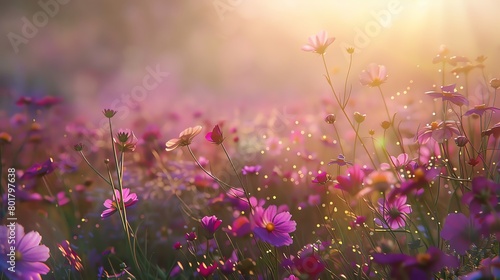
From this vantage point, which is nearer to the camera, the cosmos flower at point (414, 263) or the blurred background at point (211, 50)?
the cosmos flower at point (414, 263)

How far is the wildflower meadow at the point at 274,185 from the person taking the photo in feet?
2.93

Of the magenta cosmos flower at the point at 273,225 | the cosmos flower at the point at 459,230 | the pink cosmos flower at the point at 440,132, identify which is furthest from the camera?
the pink cosmos flower at the point at 440,132

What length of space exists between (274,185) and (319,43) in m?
0.74

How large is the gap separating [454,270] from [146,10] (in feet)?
20.0

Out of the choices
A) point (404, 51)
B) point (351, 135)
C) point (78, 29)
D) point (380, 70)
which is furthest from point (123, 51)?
point (380, 70)

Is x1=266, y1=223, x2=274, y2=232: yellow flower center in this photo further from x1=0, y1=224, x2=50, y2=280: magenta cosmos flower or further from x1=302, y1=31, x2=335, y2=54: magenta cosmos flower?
x1=302, y1=31, x2=335, y2=54: magenta cosmos flower

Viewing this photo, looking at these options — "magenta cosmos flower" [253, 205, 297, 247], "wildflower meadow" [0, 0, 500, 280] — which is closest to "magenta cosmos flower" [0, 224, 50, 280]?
"wildflower meadow" [0, 0, 500, 280]

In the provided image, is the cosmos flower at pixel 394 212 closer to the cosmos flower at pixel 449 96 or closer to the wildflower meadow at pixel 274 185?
the wildflower meadow at pixel 274 185

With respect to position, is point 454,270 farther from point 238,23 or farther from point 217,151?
point 238,23

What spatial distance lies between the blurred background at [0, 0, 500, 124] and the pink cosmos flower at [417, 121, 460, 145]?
0.76m

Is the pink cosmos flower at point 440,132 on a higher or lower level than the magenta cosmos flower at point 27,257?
higher

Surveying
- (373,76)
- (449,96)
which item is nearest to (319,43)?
(373,76)

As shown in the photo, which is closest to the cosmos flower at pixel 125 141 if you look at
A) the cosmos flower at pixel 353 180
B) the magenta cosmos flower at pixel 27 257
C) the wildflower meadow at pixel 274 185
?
the wildflower meadow at pixel 274 185

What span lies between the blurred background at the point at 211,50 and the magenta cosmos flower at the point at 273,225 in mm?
965
